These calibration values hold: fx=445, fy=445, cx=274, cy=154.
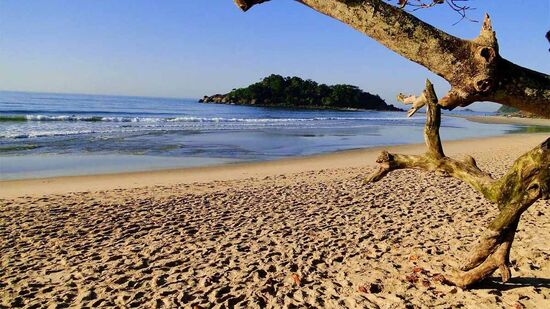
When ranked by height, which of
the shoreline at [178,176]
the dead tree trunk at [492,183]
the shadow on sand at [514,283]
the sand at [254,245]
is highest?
the dead tree trunk at [492,183]

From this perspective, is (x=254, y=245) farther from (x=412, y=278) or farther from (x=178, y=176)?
(x=178, y=176)

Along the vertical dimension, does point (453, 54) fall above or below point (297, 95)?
below

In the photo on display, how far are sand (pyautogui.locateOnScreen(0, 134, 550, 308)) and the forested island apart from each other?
8514 cm

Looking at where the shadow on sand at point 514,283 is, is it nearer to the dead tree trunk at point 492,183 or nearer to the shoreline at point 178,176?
the dead tree trunk at point 492,183

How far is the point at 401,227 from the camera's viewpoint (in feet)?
24.6

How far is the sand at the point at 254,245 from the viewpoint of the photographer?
15.9 feet

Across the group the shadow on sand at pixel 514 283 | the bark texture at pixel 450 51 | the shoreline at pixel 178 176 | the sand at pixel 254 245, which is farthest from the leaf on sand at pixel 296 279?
the shoreline at pixel 178 176

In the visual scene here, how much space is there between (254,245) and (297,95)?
305ft

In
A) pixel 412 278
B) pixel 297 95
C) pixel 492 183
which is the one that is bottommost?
pixel 412 278

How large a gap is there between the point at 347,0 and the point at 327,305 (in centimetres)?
329

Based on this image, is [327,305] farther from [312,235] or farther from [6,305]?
[6,305]

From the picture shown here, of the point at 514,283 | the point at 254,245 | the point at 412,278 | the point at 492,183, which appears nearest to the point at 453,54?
the point at 492,183

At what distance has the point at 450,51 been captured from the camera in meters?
2.45

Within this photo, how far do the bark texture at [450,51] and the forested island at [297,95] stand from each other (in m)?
92.2
